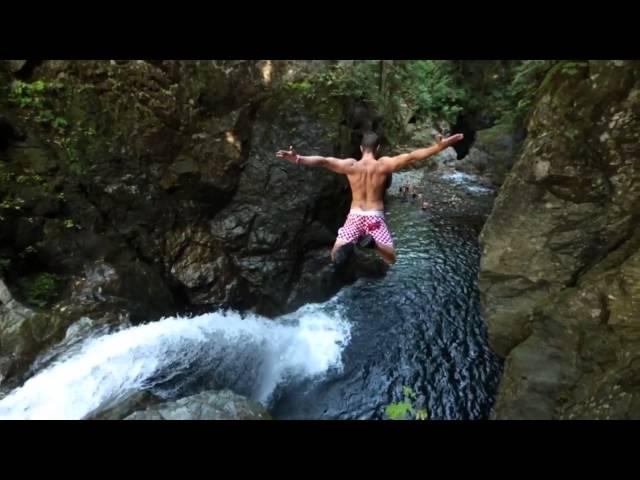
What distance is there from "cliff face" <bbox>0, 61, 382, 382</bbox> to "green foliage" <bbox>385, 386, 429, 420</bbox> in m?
4.43

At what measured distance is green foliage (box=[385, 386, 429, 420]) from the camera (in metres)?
8.37

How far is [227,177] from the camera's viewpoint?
39.4 feet

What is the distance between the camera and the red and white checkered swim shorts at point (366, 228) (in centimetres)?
699

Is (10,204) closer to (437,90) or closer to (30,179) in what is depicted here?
(30,179)

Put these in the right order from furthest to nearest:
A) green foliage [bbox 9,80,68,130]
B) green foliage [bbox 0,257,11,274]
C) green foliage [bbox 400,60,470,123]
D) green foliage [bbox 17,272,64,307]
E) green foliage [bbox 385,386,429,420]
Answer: green foliage [bbox 400,60,470,123], green foliage [bbox 9,80,68,130], green foliage [bbox 17,272,64,307], green foliage [bbox 0,257,11,274], green foliage [bbox 385,386,429,420]

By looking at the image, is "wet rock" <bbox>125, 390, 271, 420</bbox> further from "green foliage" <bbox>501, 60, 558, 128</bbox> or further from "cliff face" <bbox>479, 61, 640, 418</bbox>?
"green foliage" <bbox>501, 60, 558, 128</bbox>

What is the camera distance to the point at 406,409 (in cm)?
820

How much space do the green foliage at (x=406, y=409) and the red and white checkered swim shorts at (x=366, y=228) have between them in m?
3.27

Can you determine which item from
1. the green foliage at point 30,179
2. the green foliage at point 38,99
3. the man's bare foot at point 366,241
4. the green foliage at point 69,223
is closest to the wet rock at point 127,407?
the man's bare foot at point 366,241

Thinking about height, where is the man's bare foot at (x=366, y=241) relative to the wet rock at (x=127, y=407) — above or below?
above

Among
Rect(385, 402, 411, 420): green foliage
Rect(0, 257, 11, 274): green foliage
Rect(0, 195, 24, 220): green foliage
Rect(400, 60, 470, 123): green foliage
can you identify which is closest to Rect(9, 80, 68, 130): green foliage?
Rect(0, 195, 24, 220): green foliage

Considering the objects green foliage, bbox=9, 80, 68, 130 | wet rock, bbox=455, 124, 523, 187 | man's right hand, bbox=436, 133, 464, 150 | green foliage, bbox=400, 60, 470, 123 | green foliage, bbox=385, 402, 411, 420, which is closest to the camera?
man's right hand, bbox=436, 133, 464, 150

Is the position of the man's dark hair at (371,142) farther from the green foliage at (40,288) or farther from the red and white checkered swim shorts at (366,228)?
the green foliage at (40,288)

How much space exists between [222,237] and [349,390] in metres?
5.39
